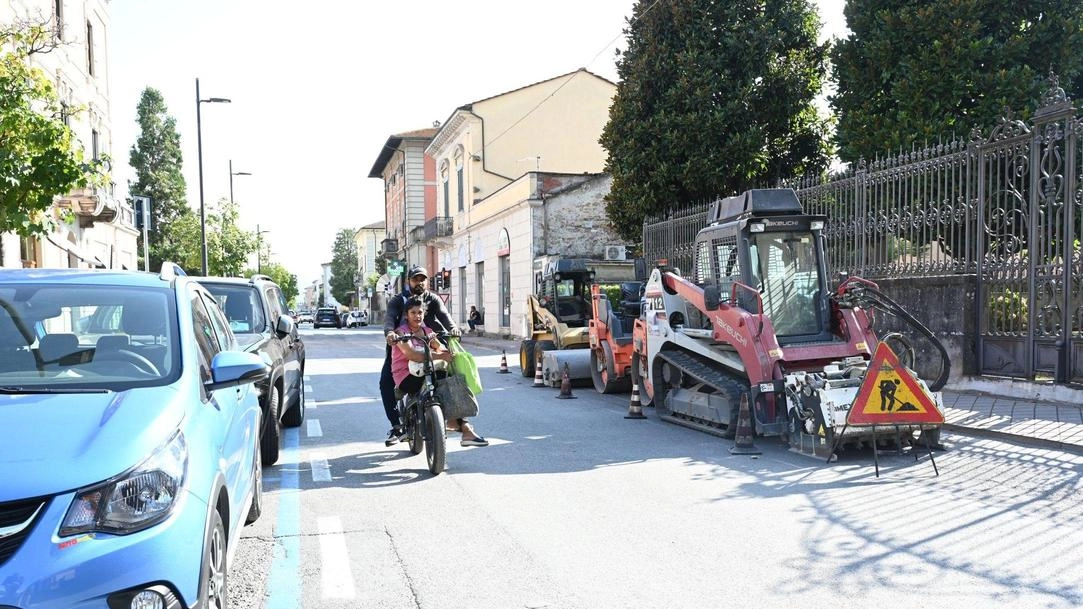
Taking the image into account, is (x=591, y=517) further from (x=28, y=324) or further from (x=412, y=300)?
(x=28, y=324)

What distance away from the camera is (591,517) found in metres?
5.93

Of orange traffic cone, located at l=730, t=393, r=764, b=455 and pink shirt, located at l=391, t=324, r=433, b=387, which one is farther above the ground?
pink shirt, located at l=391, t=324, r=433, b=387

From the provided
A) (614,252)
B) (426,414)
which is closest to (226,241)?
(614,252)

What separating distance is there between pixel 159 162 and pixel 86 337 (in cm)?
7056

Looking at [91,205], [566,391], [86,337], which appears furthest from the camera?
[91,205]

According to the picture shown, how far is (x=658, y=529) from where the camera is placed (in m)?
5.62

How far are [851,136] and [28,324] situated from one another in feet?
49.8

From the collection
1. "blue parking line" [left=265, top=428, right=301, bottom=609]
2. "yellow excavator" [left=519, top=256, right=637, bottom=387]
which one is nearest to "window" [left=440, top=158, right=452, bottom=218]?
"yellow excavator" [left=519, top=256, right=637, bottom=387]

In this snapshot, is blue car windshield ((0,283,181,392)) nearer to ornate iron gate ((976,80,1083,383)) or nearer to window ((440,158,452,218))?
ornate iron gate ((976,80,1083,383))

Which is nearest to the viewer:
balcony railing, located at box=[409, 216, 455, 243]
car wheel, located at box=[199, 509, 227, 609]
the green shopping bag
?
car wheel, located at box=[199, 509, 227, 609]

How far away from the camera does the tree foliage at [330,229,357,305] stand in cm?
12650

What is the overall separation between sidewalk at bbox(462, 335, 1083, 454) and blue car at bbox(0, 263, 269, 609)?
767 cm

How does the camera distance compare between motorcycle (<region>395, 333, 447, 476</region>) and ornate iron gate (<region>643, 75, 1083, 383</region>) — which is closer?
motorcycle (<region>395, 333, 447, 476</region>)

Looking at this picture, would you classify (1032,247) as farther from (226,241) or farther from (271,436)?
(226,241)
